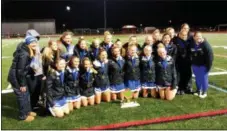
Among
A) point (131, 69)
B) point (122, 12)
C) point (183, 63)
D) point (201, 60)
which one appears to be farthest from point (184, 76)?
point (122, 12)

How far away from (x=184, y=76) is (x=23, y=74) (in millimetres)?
3745

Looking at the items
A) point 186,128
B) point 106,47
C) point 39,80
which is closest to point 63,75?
point 39,80

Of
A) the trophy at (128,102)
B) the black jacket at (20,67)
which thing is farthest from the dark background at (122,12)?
the black jacket at (20,67)

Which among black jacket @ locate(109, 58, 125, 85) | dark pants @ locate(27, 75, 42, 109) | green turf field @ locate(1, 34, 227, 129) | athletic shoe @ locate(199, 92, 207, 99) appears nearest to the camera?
green turf field @ locate(1, 34, 227, 129)

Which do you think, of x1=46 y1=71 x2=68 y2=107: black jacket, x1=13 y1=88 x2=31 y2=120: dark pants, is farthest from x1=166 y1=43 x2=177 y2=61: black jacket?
x1=13 y1=88 x2=31 y2=120: dark pants

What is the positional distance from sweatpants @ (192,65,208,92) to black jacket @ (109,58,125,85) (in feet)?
5.63

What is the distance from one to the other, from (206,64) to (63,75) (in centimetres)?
319

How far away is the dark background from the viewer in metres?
47.7

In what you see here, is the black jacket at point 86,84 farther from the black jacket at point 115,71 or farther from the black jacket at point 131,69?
the black jacket at point 131,69

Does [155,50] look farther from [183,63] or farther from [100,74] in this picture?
[100,74]

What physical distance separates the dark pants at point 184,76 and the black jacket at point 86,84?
2119 millimetres

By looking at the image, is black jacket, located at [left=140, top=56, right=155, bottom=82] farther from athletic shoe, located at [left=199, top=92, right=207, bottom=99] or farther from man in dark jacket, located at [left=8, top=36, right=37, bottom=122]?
man in dark jacket, located at [left=8, top=36, right=37, bottom=122]

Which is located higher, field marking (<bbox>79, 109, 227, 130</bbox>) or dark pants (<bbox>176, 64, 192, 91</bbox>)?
dark pants (<bbox>176, 64, 192, 91</bbox>)

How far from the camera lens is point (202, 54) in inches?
276
